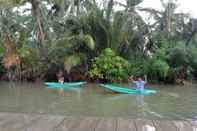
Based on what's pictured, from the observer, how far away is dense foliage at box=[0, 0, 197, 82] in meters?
19.3

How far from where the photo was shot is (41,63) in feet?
66.8

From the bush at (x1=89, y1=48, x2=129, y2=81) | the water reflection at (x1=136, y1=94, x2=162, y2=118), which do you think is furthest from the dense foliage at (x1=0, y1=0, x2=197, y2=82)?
the water reflection at (x1=136, y1=94, x2=162, y2=118)

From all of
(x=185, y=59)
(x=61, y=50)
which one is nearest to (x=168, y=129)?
(x=185, y=59)

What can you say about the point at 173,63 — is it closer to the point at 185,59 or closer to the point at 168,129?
the point at 185,59

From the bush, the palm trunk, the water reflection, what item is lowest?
the water reflection

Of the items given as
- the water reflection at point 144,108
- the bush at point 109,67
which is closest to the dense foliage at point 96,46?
the bush at point 109,67

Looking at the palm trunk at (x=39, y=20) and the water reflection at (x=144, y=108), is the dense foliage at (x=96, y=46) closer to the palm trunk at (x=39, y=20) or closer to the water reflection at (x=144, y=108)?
the palm trunk at (x=39, y=20)

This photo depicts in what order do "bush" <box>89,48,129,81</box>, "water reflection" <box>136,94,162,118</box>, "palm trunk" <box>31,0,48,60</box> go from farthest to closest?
"palm trunk" <box>31,0,48,60</box> → "bush" <box>89,48,129,81</box> → "water reflection" <box>136,94,162,118</box>

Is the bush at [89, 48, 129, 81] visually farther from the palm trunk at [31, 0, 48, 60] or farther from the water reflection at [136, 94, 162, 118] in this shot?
the water reflection at [136, 94, 162, 118]

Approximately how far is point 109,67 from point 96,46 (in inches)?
81.8

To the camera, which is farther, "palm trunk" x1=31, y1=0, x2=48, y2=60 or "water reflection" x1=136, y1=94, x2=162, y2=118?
"palm trunk" x1=31, y1=0, x2=48, y2=60

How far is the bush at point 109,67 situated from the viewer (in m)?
19.2

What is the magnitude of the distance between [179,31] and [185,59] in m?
4.44

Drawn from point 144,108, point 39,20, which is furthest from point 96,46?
point 144,108
